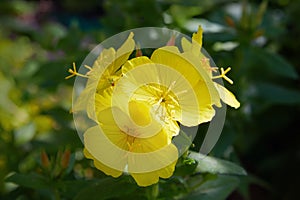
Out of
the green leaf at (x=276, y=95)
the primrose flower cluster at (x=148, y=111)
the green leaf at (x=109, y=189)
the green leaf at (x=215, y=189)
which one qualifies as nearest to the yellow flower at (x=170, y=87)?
the primrose flower cluster at (x=148, y=111)

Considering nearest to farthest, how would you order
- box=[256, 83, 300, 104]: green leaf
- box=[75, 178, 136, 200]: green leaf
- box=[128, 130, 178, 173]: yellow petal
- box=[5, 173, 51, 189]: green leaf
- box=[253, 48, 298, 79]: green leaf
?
box=[128, 130, 178, 173]: yellow petal, box=[75, 178, 136, 200]: green leaf, box=[5, 173, 51, 189]: green leaf, box=[253, 48, 298, 79]: green leaf, box=[256, 83, 300, 104]: green leaf

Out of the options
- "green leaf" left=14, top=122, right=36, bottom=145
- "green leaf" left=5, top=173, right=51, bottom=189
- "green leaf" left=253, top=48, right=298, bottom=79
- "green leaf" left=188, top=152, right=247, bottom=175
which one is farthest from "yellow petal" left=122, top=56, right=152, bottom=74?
"green leaf" left=14, top=122, right=36, bottom=145

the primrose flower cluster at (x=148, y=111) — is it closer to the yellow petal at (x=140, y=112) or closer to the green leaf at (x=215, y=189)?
the yellow petal at (x=140, y=112)

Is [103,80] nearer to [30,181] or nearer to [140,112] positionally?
[140,112]

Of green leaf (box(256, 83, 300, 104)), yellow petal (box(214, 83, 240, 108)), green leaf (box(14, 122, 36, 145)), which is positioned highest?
yellow petal (box(214, 83, 240, 108))

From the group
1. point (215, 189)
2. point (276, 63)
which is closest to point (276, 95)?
point (276, 63)

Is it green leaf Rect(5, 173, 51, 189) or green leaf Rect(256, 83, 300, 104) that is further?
green leaf Rect(256, 83, 300, 104)

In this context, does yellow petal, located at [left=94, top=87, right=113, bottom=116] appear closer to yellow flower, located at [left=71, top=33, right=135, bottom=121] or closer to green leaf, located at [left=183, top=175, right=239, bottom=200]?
yellow flower, located at [left=71, top=33, right=135, bottom=121]
